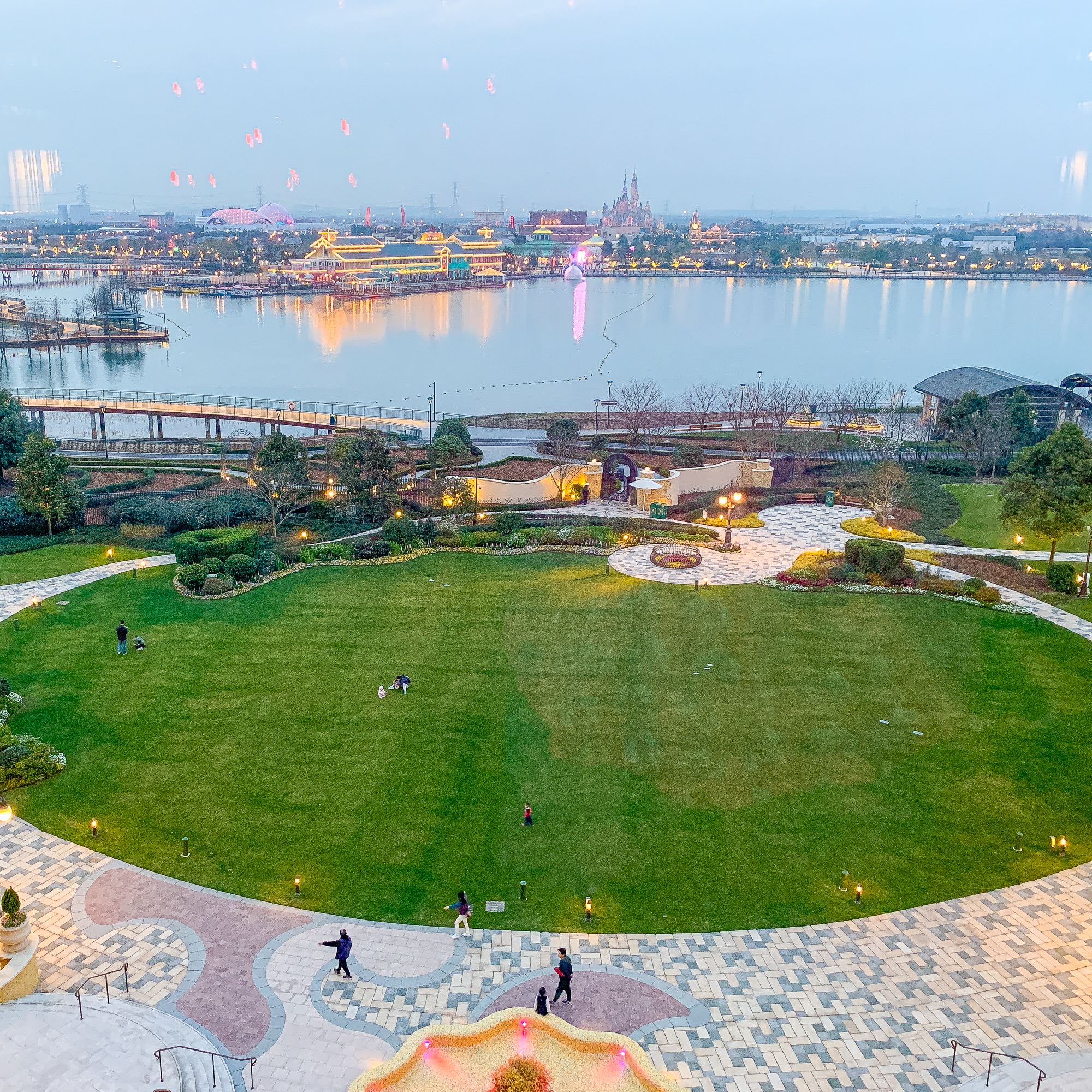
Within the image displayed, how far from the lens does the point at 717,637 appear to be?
26.0 meters

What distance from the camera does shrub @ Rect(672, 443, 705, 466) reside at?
44531 millimetres

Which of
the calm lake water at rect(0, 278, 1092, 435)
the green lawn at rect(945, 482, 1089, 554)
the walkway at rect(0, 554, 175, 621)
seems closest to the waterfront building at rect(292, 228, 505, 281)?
the calm lake water at rect(0, 278, 1092, 435)

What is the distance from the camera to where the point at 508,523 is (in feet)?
116

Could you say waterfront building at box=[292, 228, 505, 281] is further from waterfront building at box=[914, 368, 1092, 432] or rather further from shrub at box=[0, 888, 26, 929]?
shrub at box=[0, 888, 26, 929]

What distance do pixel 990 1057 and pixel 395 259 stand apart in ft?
574

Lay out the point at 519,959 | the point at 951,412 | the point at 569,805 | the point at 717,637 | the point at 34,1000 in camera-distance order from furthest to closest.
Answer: the point at 951,412 → the point at 717,637 → the point at 569,805 → the point at 519,959 → the point at 34,1000

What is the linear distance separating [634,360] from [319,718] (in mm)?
80709

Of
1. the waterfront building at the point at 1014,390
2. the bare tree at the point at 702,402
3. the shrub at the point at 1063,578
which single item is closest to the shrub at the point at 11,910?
the shrub at the point at 1063,578

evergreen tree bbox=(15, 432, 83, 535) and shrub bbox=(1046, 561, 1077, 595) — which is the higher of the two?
evergreen tree bbox=(15, 432, 83, 535)

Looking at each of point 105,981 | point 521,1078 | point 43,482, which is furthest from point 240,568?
point 521,1078

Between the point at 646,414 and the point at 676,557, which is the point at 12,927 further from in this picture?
the point at 646,414

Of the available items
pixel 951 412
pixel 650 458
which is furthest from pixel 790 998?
pixel 951 412

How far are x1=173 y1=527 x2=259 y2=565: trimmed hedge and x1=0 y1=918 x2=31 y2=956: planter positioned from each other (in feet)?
57.0

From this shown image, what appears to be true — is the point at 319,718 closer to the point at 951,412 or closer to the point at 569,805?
the point at 569,805
